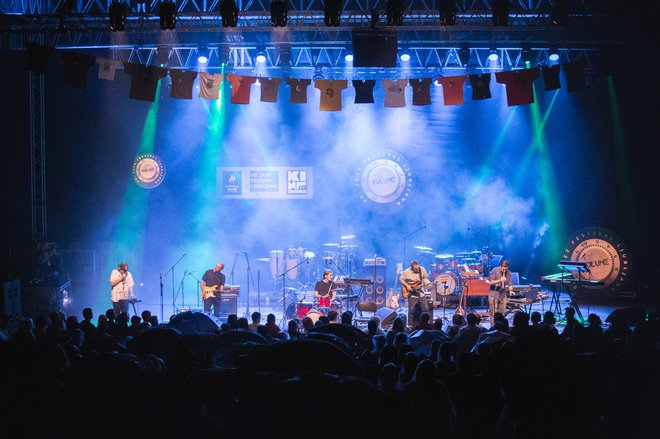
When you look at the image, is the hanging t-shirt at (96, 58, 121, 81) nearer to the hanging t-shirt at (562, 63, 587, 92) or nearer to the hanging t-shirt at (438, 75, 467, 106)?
the hanging t-shirt at (438, 75, 467, 106)

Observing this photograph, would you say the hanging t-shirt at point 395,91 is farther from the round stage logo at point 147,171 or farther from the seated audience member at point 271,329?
the round stage logo at point 147,171

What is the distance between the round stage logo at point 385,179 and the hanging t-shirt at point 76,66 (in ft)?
33.7

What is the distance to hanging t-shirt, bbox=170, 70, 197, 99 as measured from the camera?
14.4 meters

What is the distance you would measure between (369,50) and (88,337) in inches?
345

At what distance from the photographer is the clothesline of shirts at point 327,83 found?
543 inches

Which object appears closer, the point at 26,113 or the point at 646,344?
the point at 646,344

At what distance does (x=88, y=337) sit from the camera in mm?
9078

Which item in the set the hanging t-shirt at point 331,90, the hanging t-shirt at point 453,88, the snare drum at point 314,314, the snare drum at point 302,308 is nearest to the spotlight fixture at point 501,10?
the hanging t-shirt at point 453,88

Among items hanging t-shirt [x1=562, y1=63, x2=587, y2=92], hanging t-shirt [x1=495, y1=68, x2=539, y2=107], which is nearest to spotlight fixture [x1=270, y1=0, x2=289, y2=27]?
hanging t-shirt [x1=495, y1=68, x2=539, y2=107]

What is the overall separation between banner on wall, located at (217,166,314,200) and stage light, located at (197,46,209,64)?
14.4 ft

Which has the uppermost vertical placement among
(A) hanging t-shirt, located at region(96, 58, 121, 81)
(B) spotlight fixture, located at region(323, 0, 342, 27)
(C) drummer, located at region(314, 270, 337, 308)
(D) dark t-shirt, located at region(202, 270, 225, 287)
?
(B) spotlight fixture, located at region(323, 0, 342, 27)

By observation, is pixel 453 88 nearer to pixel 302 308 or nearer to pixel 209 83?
pixel 209 83

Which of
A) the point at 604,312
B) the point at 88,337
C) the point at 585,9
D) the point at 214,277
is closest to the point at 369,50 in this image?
the point at 585,9

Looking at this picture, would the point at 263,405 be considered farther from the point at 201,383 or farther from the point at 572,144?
the point at 572,144
